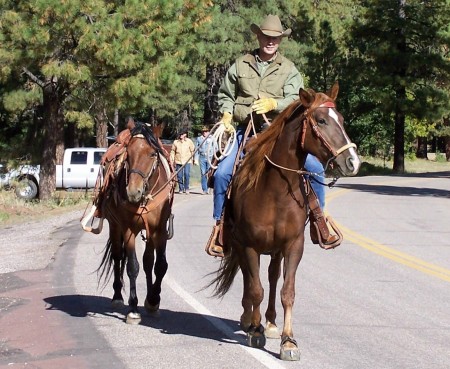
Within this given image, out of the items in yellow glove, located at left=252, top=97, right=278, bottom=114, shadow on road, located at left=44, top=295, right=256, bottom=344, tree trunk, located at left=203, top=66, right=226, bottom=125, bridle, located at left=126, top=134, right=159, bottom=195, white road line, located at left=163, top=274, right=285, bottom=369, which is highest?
tree trunk, located at left=203, top=66, right=226, bottom=125

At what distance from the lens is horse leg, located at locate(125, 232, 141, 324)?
376 inches

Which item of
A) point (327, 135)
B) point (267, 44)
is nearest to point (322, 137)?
point (327, 135)

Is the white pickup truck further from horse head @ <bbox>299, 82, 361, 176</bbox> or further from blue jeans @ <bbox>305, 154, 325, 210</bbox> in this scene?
horse head @ <bbox>299, 82, 361, 176</bbox>

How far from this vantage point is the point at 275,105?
889 cm

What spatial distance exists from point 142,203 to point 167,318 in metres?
1.27

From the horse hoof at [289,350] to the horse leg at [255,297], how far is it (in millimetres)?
492

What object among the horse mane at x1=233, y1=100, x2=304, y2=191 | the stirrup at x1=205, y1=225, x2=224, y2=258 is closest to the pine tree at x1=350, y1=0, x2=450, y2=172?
the stirrup at x1=205, y1=225, x2=224, y2=258

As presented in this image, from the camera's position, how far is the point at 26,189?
107 feet

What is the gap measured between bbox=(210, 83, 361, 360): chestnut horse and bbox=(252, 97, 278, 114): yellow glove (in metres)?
0.46

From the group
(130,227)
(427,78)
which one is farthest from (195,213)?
(427,78)

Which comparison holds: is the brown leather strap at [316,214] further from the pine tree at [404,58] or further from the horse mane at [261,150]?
the pine tree at [404,58]

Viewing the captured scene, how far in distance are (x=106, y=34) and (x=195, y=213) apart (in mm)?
6260

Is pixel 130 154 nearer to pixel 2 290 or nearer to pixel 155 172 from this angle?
pixel 155 172

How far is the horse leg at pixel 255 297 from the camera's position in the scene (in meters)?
8.23
